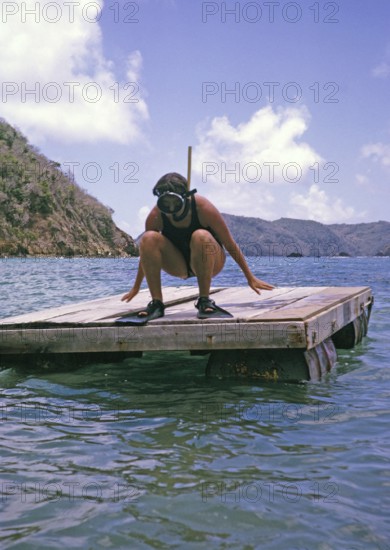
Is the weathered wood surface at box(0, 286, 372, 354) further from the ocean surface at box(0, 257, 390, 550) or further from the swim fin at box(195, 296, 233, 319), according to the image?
the ocean surface at box(0, 257, 390, 550)

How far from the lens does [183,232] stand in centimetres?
538

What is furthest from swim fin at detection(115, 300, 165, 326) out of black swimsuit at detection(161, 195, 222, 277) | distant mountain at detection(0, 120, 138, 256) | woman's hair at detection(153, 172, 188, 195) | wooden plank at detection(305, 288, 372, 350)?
distant mountain at detection(0, 120, 138, 256)

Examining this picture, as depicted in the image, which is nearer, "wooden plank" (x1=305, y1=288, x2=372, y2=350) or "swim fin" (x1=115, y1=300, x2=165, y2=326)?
"wooden plank" (x1=305, y1=288, x2=372, y2=350)

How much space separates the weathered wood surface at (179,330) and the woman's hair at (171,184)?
1009mm

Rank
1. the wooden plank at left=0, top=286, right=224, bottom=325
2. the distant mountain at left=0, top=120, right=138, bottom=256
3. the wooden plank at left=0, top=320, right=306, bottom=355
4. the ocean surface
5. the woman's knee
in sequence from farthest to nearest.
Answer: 1. the distant mountain at left=0, top=120, right=138, bottom=256
2. the wooden plank at left=0, top=286, right=224, bottom=325
3. the woman's knee
4. the wooden plank at left=0, top=320, right=306, bottom=355
5. the ocean surface

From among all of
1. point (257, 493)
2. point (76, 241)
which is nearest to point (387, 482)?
point (257, 493)

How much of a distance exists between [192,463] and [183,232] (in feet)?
7.84

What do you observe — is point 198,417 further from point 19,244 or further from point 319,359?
point 19,244

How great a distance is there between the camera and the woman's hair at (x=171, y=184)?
16.6 ft

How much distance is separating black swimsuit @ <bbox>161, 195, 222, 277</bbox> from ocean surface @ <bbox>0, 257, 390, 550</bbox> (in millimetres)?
1097

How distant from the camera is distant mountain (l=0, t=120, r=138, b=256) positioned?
72312mm

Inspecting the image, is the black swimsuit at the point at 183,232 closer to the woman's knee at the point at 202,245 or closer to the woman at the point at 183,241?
the woman at the point at 183,241

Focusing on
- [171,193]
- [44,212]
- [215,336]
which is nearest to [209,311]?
[215,336]

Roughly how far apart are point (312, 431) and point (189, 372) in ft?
6.66
